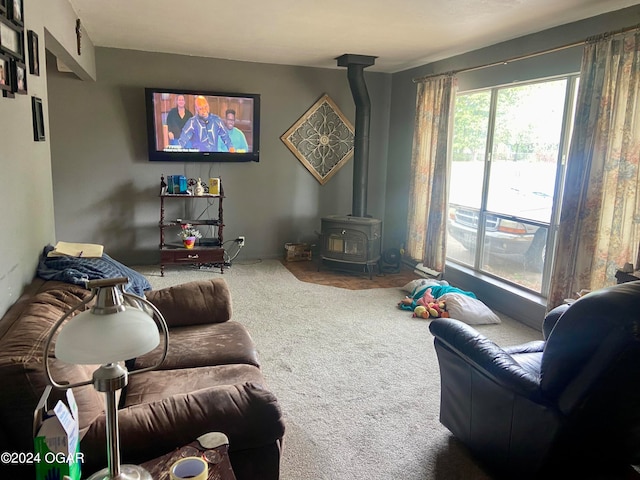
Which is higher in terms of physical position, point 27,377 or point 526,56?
point 526,56

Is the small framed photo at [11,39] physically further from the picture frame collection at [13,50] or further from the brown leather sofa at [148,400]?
the brown leather sofa at [148,400]

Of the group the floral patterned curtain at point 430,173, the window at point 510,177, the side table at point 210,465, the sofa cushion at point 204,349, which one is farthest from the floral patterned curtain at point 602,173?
the side table at point 210,465

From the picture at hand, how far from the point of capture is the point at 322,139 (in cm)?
600

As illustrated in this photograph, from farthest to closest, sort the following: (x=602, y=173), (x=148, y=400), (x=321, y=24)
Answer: (x=321, y=24), (x=602, y=173), (x=148, y=400)

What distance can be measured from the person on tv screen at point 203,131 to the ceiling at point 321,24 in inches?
24.4

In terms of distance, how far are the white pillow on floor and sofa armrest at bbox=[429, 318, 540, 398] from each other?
1.83 meters

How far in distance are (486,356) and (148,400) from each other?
4.50 feet

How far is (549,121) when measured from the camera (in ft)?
12.8

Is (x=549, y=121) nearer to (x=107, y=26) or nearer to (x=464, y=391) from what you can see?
(x=464, y=391)

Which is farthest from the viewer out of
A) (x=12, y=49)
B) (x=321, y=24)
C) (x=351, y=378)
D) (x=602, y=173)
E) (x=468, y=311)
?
(x=468, y=311)

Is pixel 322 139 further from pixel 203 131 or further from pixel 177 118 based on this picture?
pixel 177 118

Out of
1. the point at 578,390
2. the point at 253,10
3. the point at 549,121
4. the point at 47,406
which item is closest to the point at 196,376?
the point at 47,406

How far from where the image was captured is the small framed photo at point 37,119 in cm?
240

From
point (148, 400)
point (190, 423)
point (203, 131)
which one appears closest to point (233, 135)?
point (203, 131)
